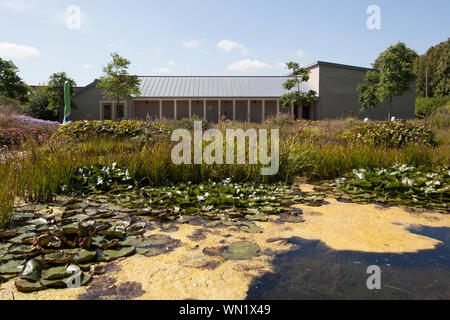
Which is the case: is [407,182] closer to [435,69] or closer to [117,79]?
[117,79]

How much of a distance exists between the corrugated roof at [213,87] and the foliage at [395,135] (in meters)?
17.4

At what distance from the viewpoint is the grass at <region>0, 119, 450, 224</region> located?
4.00 meters

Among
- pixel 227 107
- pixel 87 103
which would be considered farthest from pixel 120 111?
pixel 227 107

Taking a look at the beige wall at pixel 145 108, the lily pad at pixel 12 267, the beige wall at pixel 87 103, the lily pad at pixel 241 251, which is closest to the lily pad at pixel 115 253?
the lily pad at pixel 12 267

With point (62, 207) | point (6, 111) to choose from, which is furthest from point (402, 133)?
point (6, 111)

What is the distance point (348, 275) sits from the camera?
7.07ft

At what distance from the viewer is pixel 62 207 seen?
3662 mm

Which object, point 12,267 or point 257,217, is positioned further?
point 257,217

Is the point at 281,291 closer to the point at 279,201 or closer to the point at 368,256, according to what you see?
the point at 368,256

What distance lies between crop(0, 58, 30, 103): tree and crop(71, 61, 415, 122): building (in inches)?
168

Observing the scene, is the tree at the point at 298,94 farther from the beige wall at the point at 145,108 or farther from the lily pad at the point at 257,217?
the lily pad at the point at 257,217

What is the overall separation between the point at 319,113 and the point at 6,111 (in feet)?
69.3

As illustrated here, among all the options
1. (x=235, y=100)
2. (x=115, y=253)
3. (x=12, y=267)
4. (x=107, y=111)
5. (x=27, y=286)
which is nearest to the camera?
(x=27, y=286)

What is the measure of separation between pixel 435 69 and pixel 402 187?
41.3 m
